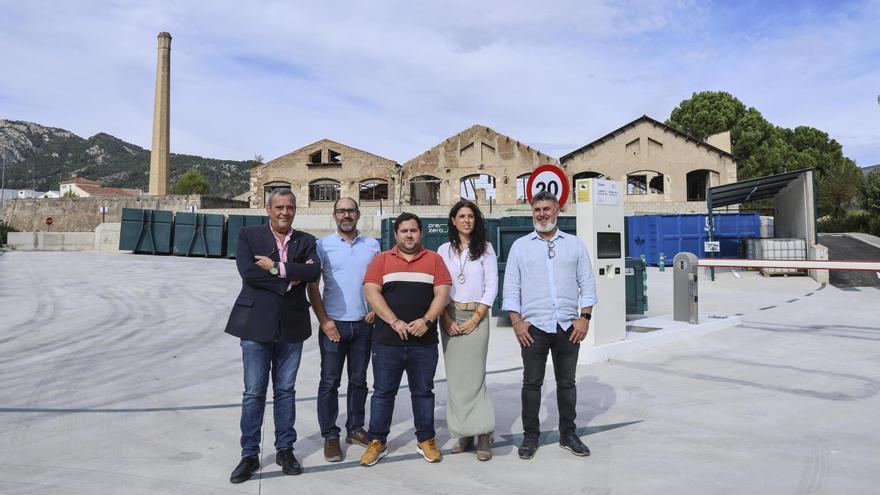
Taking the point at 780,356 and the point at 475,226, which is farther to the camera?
the point at 780,356

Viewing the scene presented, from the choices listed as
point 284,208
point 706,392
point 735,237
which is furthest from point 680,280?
point 735,237

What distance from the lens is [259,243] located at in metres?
3.54

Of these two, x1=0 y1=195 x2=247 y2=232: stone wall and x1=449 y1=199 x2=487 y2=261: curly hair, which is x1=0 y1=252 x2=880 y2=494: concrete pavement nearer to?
x1=449 y1=199 x2=487 y2=261: curly hair

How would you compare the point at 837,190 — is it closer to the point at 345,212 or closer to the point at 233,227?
the point at 233,227

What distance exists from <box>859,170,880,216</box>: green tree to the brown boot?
39.2 m

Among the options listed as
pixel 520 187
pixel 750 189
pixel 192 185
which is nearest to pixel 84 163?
pixel 192 185

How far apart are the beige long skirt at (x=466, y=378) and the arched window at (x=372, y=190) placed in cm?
3589

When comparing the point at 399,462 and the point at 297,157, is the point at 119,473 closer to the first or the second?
the point at 399,462

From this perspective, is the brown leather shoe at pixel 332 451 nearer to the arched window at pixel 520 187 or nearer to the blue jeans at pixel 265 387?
the blue jeans at pixel 265 387

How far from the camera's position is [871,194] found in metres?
33.6

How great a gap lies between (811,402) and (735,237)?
17.9 metres

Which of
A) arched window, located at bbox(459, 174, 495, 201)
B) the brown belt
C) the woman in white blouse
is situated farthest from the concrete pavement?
arched window, located at bbox(459, 174, 495, 201)

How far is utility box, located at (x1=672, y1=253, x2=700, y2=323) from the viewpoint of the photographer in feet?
27.5

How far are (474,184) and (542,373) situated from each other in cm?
3358
